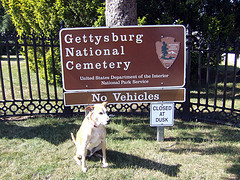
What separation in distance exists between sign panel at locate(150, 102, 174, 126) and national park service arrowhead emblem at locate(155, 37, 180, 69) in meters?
0.72

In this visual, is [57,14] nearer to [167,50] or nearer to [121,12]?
[121,12]

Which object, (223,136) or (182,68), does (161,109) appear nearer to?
(182,68)

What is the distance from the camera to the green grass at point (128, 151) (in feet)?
10.2

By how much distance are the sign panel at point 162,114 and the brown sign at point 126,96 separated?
0.48 ft

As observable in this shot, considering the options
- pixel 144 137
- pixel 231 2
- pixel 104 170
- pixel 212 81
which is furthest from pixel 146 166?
pixel 231 2

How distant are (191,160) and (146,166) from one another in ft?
2.47

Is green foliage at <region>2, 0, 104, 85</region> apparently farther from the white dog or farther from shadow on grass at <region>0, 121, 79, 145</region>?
the white dog

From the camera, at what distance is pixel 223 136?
4.23 metres

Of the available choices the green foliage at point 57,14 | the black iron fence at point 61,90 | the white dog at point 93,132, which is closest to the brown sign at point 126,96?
the white dog at point 93,132

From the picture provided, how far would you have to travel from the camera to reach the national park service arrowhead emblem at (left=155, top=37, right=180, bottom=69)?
374cm

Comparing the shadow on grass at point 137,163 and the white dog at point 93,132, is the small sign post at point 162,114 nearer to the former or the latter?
the shadow on grass at point 137,163

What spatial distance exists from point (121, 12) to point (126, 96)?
186 centimetres

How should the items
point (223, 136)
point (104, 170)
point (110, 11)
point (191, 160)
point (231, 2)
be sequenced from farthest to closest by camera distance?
point (231, 2) < point (110, 11) < point (223, 136) < point (191, 160) < point (104, 170)

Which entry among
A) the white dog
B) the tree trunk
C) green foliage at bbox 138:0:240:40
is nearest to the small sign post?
the white dog
